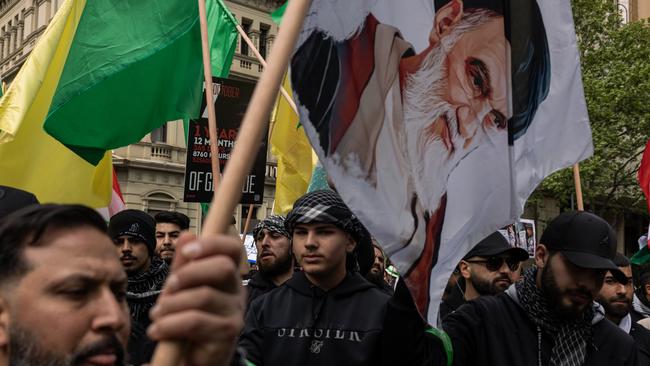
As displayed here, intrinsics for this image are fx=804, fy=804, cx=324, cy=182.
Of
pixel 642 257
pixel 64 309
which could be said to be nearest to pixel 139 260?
pixel 64 309

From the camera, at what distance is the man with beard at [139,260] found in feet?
14.3

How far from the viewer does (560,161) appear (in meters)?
3.50

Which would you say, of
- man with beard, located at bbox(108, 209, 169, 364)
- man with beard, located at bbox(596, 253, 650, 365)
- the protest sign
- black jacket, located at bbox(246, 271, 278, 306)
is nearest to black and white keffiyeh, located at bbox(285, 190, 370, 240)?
man with beard, located at bbox(108, 209, 169, 364)

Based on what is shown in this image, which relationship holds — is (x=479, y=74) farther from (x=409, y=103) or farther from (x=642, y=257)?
(x=642, y=257)

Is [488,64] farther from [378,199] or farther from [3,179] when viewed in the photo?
[3,179]

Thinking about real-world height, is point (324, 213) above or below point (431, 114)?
below

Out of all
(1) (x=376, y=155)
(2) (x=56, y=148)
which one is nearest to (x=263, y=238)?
(2) (x=56, y=148)

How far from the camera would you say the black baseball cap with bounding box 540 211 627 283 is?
3.18m

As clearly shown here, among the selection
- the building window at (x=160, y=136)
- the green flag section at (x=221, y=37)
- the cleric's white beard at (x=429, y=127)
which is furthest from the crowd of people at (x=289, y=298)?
the building window at (x=160, y=136)

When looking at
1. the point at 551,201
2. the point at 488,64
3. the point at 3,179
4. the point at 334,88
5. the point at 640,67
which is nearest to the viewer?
→ the point at 334,88

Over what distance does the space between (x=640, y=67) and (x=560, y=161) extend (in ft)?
80.4

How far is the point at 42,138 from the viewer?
17.3ft

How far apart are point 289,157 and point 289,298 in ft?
14.1

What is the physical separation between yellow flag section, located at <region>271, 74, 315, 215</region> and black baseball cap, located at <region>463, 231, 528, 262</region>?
8.25 ft
